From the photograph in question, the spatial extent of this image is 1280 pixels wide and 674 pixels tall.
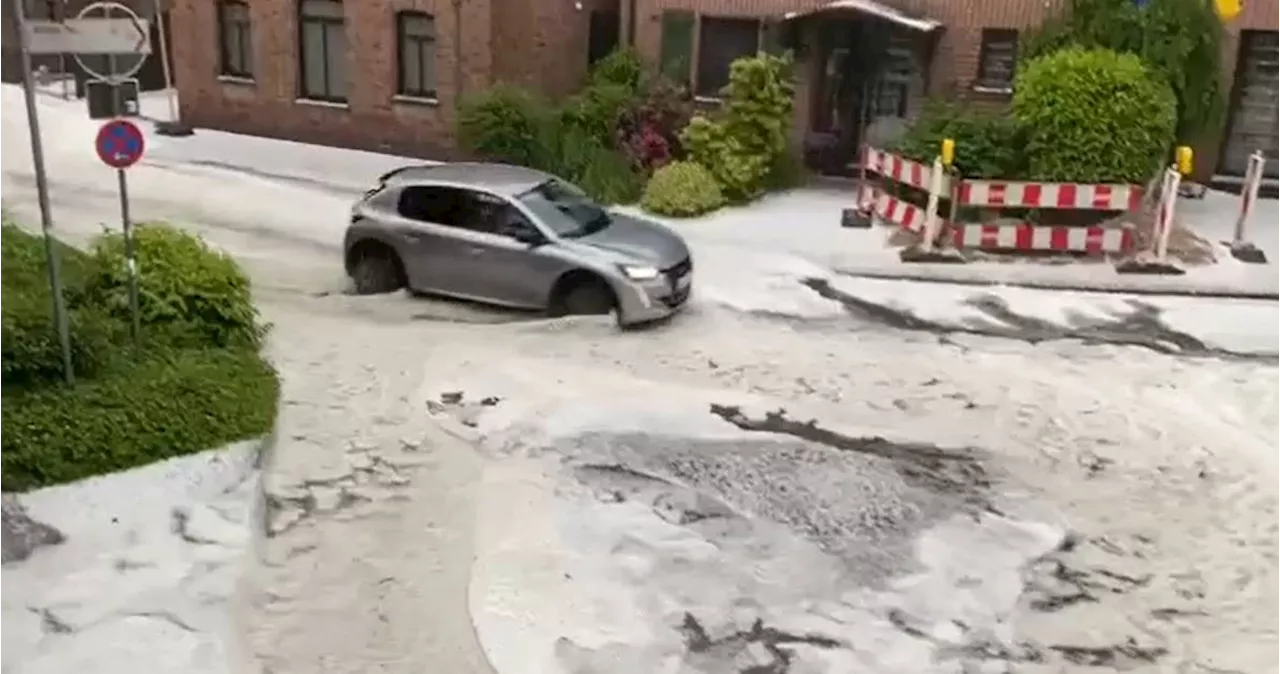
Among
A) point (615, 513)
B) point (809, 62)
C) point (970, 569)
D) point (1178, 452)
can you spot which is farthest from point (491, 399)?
point (809, 62)

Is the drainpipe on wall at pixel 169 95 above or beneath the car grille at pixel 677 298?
above

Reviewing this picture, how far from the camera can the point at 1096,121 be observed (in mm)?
16750

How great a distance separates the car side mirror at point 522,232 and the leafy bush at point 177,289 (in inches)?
110

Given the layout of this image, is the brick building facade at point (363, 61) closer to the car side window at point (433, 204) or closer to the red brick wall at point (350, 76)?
the red brick wall at point (350, 76)

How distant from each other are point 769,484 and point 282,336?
18.7 feet

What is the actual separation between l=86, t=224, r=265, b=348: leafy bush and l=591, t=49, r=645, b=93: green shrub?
9775 millimetres

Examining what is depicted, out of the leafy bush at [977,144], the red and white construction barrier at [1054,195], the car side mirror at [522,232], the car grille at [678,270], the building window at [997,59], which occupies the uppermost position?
the building window at [997,59]

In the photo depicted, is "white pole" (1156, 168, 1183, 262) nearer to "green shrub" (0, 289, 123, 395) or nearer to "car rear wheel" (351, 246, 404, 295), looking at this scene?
"car rear wheel" (351, 246, 404, 295)

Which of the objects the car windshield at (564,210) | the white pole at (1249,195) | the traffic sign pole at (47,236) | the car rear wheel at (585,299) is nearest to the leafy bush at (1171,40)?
the white pole at (1249,195)

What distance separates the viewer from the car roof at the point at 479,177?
14.0 m

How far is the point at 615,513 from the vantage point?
9.65 m

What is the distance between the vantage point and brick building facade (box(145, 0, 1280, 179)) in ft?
65.6

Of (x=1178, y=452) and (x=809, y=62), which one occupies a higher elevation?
(x=809, y=62)

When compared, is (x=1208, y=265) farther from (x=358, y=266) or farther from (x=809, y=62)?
(x=358, y=266)
